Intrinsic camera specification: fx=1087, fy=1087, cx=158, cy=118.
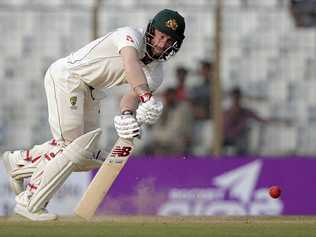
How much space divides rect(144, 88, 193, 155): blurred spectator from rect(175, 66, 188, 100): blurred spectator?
0.18m

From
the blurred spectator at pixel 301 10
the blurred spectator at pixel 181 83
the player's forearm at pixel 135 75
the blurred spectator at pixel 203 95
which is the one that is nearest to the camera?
the player's forearm at pixel 135 75

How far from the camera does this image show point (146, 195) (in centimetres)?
1330

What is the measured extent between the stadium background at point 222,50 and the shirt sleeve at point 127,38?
5.78 m

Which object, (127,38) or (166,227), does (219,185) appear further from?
(166,227)

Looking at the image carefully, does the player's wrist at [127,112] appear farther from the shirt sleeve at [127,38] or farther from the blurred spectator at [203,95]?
the blurred spectator at [203,95]

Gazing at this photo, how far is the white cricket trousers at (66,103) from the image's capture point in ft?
29.1

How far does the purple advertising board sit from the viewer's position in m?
13.3

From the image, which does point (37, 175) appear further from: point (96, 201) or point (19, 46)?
point (19, 46)

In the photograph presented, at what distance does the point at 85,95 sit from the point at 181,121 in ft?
17.2

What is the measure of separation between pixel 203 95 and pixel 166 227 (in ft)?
21.3

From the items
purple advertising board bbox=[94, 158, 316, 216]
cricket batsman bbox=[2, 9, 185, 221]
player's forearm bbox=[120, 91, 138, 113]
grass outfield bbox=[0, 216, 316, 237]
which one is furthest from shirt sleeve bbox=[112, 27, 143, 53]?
purple advertising board bbox=[94, 158, 316, 216]

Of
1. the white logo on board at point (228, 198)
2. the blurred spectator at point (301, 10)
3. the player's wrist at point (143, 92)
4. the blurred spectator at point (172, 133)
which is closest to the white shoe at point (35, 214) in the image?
the player's wrist at point (143, 92)

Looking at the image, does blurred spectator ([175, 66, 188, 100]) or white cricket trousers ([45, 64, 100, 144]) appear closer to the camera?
white cricket trousers ([45, 64, 100, 144])

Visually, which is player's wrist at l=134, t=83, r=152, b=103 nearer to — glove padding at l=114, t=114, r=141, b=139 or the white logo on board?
glove padding at l=114, t=114, r=141, b=139
